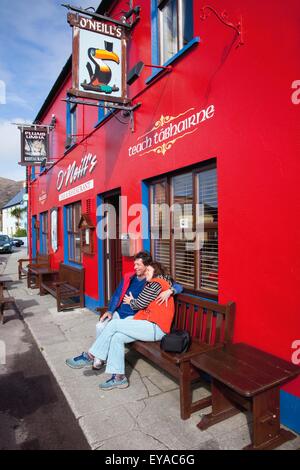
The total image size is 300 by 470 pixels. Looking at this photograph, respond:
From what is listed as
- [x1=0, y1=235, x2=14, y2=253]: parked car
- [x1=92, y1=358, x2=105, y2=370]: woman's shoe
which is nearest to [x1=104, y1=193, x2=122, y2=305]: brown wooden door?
[x1=92, y1=358, x2=105, y2=370]: woman's shoe

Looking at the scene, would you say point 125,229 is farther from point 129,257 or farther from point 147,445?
point 147,445

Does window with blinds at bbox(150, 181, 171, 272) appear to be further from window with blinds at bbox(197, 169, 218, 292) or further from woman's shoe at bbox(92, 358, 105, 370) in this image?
woman's shoe at bbox(92, 358, 105, 370)

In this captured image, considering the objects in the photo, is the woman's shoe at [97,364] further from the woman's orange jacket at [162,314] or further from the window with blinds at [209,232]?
the window with blinds at [209,232]

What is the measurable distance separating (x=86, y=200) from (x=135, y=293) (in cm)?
396

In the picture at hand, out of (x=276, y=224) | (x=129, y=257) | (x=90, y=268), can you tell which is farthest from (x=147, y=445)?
(x=90, y=268)

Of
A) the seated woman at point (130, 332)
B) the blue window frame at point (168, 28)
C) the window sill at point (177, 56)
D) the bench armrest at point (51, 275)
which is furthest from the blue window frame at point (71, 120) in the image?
the seated woman at point (130, 332)

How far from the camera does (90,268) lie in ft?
24.2

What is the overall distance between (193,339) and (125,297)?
103 centimetres

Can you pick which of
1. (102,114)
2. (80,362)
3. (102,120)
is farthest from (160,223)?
(102,114)

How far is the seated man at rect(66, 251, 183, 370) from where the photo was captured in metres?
4.02

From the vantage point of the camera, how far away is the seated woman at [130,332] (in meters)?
3.57

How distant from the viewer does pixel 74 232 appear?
29.5 feet

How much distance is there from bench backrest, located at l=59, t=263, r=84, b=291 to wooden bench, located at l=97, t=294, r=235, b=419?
12.9 feet

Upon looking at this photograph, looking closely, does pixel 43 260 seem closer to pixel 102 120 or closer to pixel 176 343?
Result: pixel 102 120
